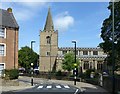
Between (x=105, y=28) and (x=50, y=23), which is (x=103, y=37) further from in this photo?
(x=50, y=23)

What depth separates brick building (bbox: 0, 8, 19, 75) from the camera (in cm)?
4959

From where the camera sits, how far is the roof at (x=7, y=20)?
167 feet

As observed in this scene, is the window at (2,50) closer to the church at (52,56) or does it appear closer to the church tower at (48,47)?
the church at (52,56)

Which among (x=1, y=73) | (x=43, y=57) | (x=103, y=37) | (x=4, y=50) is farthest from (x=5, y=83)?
(x=43, y=57)

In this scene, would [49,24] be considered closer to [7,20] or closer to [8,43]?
[7,20]

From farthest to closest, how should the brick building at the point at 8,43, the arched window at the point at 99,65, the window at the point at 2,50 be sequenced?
the arched window at the point at 99,65, the brick building at the point at 8,43, the window at the point at 2,50

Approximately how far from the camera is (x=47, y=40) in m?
107

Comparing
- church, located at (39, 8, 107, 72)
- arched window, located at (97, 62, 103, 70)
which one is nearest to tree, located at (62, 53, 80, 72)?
church, located at (39, 8, 107, 72)

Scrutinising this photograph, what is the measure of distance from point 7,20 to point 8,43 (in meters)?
4.84

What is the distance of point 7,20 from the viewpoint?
174 ft

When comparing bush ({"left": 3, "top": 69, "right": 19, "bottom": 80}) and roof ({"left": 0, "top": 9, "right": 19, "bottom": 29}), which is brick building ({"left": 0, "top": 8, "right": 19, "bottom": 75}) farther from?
bush ({"left": 3, "top": 69, "right": 19, "bottom": 80})

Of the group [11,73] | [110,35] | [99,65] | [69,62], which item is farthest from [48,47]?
[110,35]

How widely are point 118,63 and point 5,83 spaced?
14765mm

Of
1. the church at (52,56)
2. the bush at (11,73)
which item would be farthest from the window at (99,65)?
the bush at (11,73)
